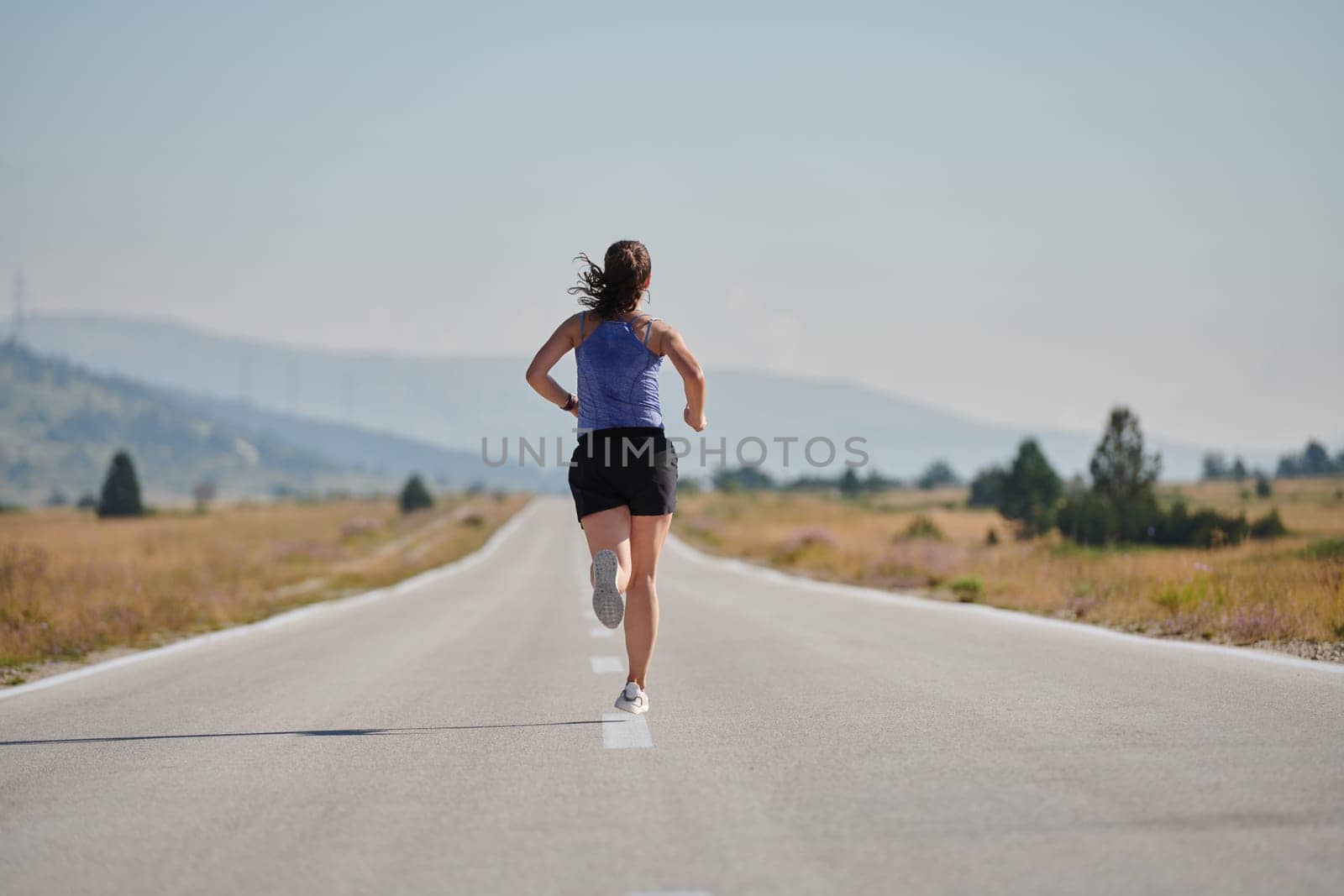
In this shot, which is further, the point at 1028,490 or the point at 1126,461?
the point at 1028,490

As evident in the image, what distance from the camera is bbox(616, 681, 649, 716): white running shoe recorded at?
24.3 ft

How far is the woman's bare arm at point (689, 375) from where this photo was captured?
7137 mm

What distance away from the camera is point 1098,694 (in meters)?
7.78

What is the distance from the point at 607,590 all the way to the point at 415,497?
9525 cm

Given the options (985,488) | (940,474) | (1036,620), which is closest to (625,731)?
(1036,620)

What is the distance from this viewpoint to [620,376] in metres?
7.15

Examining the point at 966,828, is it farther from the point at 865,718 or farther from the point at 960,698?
the point at 960,698

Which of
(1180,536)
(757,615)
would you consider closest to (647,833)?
(757,615)

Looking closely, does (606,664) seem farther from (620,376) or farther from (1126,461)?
(1126,461)

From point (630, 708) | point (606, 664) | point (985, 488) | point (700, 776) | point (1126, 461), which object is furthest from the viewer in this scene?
point (985, 488)

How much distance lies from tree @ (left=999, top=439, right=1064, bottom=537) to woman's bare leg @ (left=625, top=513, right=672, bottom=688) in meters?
31.1

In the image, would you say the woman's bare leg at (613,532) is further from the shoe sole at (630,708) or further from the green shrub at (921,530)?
the green shrub at (921,530)

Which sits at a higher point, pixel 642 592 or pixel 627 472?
pixel 627 472

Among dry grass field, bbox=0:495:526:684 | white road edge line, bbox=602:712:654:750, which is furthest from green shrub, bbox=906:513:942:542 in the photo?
white road edge line, bbox=602:712:654:750
